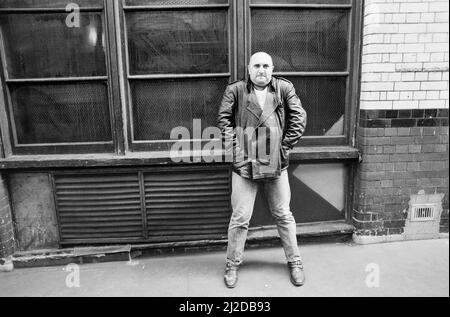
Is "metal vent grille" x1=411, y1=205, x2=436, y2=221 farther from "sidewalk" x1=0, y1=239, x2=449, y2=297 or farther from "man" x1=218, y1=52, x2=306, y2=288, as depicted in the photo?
"man" x1=218, y1=52, x2=306, y2=288

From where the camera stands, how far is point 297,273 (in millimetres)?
3195

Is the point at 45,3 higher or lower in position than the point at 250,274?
higher

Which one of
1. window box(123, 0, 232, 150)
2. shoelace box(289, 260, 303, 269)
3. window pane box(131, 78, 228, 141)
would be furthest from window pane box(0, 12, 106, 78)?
shoelace box(289, 260, 303, 269)

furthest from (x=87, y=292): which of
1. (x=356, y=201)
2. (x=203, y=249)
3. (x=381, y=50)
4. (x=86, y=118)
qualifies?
(x=381, y=50)

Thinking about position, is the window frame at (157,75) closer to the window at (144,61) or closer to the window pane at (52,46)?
the window at (144,61)

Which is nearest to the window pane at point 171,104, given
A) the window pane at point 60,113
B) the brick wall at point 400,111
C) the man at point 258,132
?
the window pane at point 60,113

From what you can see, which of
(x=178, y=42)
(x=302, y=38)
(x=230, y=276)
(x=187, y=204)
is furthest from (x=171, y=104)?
(x=230, y=276)

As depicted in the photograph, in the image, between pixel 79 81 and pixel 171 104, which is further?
pixel 171 104

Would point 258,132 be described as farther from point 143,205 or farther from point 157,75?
→ point 143,205

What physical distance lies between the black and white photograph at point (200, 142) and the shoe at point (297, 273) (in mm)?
22

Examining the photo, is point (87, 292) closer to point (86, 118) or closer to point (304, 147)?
point (86, 118)

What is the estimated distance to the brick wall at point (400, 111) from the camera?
3.44m

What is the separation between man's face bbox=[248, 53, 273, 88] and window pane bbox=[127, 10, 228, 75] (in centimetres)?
67

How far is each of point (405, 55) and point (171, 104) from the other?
8.00ft
